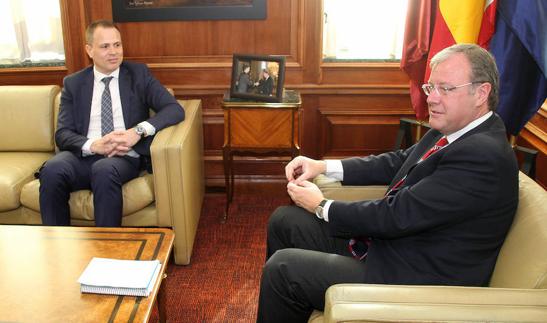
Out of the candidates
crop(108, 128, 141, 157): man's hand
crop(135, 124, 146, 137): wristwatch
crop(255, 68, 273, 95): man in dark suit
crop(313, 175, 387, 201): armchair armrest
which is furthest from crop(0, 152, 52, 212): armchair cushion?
crop(313, 175, 387, 201): armchair armrest

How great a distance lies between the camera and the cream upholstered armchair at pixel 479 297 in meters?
1.26

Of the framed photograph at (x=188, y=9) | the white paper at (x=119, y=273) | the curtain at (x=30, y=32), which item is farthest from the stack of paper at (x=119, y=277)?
the curtain at (x=30, y=32)

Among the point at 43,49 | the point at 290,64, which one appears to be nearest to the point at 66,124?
the point at 43,49

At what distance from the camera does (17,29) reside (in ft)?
11.2

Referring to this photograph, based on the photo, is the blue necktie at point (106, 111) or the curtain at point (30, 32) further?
the curtain at point (30, 32)

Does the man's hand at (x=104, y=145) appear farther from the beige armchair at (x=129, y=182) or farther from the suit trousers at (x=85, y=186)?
the beige armchair at (x=129, y=182)

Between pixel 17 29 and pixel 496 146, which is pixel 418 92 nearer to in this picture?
pixel 496 146

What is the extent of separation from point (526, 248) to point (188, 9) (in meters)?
2.49

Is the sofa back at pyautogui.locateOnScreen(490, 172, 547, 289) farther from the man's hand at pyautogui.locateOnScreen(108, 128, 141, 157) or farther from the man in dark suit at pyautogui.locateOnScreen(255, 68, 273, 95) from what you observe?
the man's hand at pyautogui.locateOnScreen(108, 128, 141, 157)

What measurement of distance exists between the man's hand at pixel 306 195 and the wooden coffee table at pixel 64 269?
51 cm

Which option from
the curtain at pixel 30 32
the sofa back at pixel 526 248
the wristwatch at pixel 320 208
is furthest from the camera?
the curtain at pixel 30 32

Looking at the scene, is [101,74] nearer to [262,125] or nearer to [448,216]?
[262,125]

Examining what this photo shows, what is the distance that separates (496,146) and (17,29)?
10.1 ft

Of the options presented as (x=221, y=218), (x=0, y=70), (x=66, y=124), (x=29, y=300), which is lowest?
(x=221, y=218)
